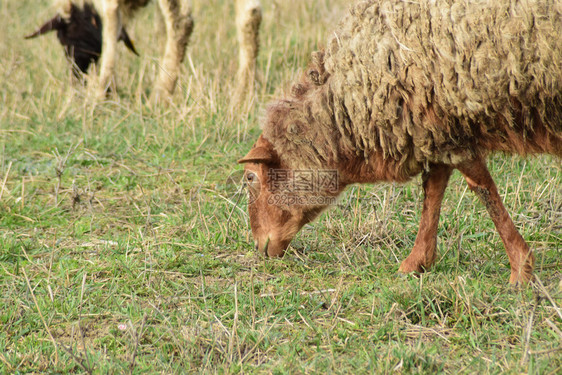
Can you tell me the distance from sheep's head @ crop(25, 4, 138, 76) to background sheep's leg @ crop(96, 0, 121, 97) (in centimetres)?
38

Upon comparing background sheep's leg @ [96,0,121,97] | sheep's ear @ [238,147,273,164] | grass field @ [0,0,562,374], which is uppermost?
background sheep's leg @ [96,0,121,97]

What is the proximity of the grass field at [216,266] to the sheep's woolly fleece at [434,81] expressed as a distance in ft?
2.29

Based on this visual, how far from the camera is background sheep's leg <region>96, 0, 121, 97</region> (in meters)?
7.11

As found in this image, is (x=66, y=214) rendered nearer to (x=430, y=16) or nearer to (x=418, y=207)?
(x=418, y=207)

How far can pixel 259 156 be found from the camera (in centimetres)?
361

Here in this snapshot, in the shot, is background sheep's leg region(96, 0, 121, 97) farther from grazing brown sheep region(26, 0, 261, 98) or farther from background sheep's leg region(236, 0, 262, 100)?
background sheep's leg region(236, 0, 262, 100)

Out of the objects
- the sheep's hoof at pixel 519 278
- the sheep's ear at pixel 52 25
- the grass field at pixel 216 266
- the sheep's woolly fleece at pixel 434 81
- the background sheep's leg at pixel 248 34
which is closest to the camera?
the grass field at pixel 216 266

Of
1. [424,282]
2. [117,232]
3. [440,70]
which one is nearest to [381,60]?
[440,70]

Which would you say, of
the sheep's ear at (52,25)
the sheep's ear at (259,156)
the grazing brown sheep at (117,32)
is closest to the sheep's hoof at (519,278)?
the sheep's ear at (259,156)

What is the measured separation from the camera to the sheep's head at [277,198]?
366 centimetres

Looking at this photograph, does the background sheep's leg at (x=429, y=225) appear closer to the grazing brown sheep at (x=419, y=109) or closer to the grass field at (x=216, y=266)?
the grazing brown sheep at (x=419, y=109)

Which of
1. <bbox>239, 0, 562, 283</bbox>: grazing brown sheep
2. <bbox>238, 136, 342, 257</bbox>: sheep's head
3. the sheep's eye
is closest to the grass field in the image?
<bbox>238, 136, 342, 257</bbox>: sheep's head

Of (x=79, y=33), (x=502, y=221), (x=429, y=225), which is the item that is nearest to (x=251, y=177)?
(x=429, y=225)

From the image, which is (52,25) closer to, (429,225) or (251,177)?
(251,177)
